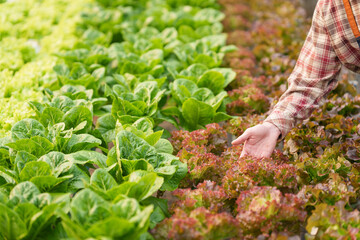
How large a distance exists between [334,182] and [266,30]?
10.3ft

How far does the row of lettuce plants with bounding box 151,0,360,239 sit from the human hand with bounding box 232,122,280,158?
10cm

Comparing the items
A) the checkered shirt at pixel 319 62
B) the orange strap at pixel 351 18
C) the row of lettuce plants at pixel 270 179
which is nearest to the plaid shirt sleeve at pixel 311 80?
the checkered shirt at pixel 319 62

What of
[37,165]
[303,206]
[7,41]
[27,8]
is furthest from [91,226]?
[27,8]

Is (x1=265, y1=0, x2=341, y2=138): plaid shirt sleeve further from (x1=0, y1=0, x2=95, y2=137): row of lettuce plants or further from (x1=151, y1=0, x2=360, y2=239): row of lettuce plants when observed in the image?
(x1=0, y1=0, x2=95, y2=137): row of lettuce plants

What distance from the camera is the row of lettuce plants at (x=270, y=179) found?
1.84 m

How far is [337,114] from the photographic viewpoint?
292 cm

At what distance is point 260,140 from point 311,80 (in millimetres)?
473

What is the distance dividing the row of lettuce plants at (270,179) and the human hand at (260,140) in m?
0.10

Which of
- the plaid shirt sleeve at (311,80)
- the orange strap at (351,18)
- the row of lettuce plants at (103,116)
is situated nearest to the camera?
the row of lettuce plants at (103,116)

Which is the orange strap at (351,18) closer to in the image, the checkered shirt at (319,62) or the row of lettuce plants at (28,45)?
the checkered shirt at (319,62)

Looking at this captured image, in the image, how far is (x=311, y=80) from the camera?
7.70ft

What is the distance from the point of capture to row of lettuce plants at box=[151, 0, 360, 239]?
1.84 metres

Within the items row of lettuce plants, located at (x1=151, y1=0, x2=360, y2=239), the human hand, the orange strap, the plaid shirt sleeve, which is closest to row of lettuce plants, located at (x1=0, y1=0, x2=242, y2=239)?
row of lettuce plants, located at (x1=151, y1=0, x2=360, y2=239)

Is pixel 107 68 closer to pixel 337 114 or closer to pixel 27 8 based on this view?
pixel 337 114
